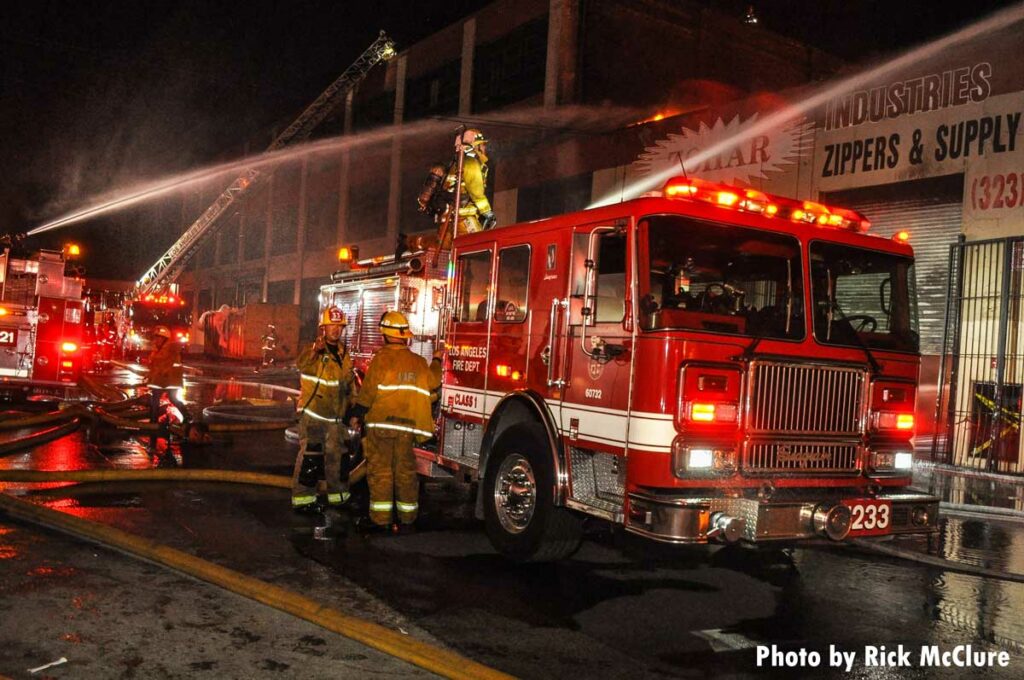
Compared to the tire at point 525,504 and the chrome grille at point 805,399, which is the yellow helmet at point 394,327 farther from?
the chrome grille at point 805,399

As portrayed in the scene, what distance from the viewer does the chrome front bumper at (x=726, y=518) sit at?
16.0ft

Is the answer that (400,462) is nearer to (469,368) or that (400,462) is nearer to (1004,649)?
(469,368)

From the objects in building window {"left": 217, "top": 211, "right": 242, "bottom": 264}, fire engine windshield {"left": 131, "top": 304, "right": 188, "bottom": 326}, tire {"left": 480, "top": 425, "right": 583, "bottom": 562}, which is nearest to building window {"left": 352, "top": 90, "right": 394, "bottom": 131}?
fire engine windshield {"left": 131, "top": 304, "right": 188, "bottom": 326}

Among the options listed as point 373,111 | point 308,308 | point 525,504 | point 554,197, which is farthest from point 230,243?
point 525,504

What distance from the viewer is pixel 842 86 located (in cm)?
1347

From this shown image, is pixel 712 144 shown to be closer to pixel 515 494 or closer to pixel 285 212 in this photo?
pixel 515 494

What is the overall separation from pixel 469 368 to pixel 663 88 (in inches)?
770

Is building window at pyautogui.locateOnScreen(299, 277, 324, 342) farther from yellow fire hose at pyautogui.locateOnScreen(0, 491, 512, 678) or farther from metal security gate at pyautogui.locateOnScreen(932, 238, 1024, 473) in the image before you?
yellow fire hose at pyautogui.locateOnScreen(0, 491, 512, 678)

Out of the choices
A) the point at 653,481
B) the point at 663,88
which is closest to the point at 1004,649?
the point at 653,481

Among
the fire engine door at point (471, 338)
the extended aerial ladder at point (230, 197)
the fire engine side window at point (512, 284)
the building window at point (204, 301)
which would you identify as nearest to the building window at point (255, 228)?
the extended aerial ladder at point (230, 197)

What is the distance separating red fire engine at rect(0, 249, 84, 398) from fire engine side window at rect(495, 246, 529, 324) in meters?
10.4

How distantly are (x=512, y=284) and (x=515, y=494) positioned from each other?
5.06ft

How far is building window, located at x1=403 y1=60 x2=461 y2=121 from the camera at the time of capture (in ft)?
94.3

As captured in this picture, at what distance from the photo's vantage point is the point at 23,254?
14.4 meters
